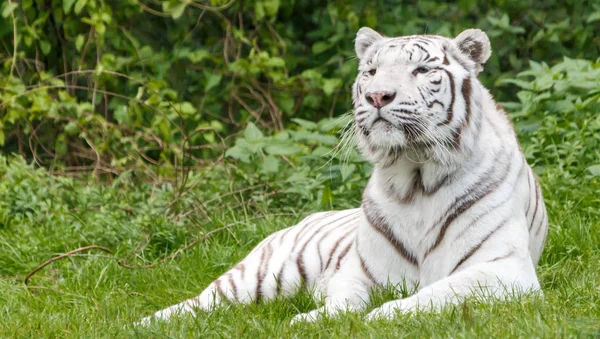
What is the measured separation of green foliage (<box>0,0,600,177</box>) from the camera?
778 centimetres

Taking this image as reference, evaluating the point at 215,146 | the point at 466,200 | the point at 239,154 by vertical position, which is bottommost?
the point at 215,146

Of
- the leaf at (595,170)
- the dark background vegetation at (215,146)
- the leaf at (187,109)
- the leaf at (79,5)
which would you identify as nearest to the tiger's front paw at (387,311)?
the dark background vegetation at (215,146)

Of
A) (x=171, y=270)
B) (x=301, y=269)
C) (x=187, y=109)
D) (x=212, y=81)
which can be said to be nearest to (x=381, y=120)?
(x=301, y=269)

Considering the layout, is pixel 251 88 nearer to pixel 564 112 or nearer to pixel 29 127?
pixel 29 127

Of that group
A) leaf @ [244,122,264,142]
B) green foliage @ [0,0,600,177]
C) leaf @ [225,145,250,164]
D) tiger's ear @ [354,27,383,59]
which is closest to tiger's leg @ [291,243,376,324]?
tiger's ear @ [354,27,383,59]

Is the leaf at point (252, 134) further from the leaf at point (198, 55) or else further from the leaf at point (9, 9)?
the leaf at point (9, 9)

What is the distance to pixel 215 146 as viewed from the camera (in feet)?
23.3

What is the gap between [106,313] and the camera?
164 inches

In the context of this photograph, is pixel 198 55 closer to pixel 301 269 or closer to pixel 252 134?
pixel 252 134

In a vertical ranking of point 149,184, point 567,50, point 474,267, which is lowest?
point 149,184

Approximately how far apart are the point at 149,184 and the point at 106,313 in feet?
9.91

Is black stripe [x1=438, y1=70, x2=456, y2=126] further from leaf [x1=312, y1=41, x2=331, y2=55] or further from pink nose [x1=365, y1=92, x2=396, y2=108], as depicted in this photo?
leaf [x1=312, y1=41, x2=331, y2=55]

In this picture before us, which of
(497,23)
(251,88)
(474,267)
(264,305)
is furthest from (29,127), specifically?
(474,267)

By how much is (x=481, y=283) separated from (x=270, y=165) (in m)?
2.85
